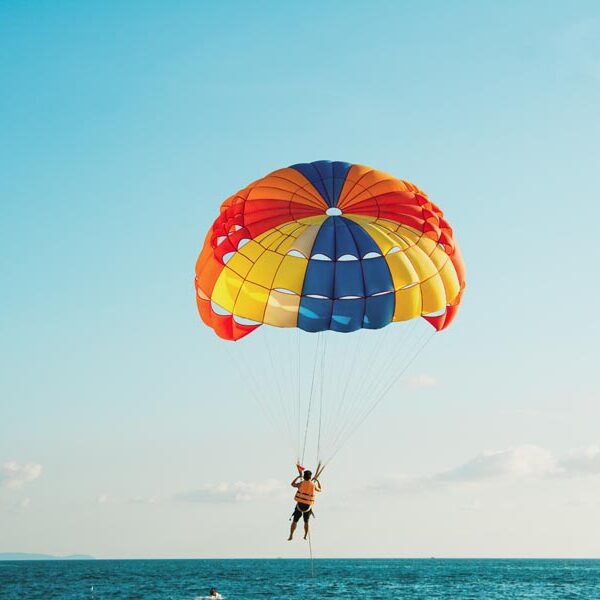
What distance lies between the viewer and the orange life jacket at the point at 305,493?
625 inches

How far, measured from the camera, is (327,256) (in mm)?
17656

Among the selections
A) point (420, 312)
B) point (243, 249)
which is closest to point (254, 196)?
point (243, 249)

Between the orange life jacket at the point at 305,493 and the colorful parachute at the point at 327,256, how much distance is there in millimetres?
3341

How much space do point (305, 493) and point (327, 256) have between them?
15.9 feet

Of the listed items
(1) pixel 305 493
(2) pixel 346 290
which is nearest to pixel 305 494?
(1) pixel 305 493

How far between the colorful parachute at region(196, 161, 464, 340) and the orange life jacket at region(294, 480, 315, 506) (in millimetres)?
3341

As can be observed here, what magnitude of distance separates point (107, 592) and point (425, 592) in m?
19.8

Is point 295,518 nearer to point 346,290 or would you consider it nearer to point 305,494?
point 305,494

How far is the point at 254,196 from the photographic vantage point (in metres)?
18.1

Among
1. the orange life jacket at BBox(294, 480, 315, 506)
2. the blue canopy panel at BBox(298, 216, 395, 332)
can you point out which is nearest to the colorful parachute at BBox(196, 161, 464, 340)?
the blue canopy panel at BBox(298, 216, 395, 332)

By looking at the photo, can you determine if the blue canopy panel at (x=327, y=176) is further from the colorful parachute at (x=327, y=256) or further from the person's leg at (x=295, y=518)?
the person's leg at (x=295, y=518)

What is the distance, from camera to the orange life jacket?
1588cm

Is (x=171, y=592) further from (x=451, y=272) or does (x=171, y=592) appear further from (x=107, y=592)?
(x=451, y=272)

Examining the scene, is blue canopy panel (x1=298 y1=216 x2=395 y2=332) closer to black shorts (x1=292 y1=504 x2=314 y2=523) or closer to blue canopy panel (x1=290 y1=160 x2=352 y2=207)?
blue canopy panel (x1=290 y1=160 x2=352 y2=207)
